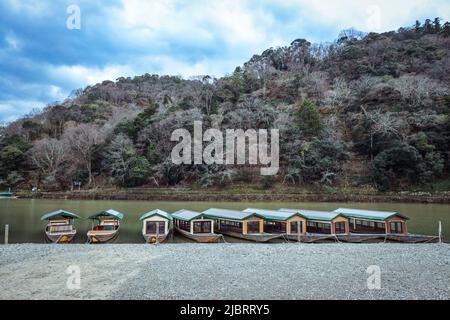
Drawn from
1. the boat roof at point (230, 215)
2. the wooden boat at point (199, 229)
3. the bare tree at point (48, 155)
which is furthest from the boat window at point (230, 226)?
the bare tree at point (48, 155)

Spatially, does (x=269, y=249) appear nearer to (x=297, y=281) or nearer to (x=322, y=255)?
(x=322, y=255)

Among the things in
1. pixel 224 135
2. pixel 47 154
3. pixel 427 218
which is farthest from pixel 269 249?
pixel 47 154

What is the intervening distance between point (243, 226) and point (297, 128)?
31.2 m

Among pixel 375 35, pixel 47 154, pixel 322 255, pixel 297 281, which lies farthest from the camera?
pixel 375 35

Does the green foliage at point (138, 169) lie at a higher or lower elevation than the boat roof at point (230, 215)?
higher

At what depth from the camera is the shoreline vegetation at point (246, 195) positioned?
35.1 meters

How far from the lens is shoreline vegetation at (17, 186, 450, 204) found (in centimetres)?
3506

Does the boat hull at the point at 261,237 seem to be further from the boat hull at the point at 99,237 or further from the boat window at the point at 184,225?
the boat hull at the point at 99,237

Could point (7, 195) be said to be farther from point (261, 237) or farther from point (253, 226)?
point (261, 237)

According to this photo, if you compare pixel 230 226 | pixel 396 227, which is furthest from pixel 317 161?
pixel 230 226

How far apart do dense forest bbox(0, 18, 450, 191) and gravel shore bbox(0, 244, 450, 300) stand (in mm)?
27732

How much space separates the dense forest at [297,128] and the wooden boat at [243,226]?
23632mm
